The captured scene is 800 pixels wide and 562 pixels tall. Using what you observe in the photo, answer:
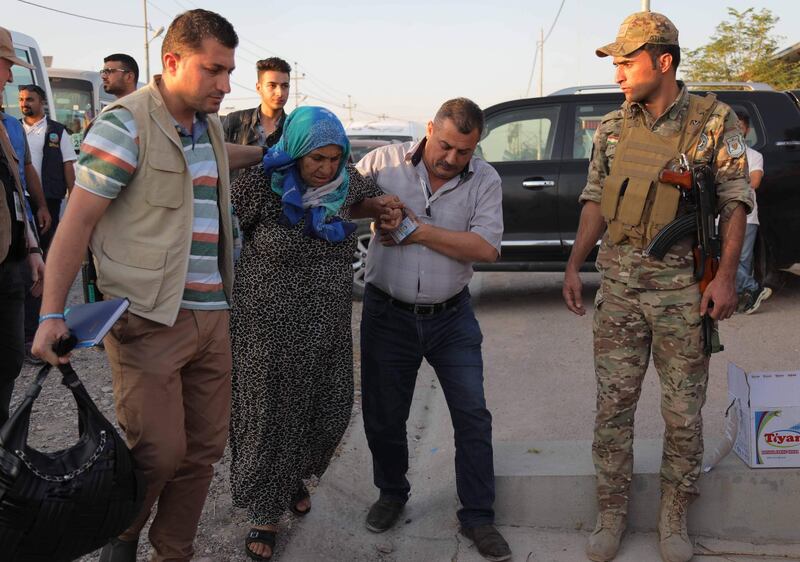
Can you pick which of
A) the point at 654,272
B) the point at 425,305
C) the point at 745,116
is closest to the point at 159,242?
the point at 425,305

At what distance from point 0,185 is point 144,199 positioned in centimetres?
106

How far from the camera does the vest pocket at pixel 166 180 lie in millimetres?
2699

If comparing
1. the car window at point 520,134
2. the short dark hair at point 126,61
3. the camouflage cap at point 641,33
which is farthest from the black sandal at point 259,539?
the car window at point 520,134

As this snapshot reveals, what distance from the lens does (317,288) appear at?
335 centimetres

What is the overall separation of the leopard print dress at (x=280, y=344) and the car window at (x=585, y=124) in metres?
4.74

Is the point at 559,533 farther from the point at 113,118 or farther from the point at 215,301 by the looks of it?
the point at 113,118

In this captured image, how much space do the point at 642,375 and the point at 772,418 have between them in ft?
2.13

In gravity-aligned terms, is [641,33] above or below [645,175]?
above

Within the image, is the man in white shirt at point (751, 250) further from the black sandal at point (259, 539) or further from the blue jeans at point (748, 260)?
the black sandal at point (259, 539)

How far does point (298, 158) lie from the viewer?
319 centimetres

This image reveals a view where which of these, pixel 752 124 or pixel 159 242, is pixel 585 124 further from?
pixel 159 242

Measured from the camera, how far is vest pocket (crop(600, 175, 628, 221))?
339 centimetres

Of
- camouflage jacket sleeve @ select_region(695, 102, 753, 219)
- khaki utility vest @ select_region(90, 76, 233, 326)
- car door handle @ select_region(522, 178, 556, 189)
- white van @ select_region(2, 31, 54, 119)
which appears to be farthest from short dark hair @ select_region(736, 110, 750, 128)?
white van @ select_region(2, 31, 54, 119)

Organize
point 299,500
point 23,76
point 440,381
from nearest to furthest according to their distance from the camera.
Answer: point 440,381
point 299,500
point 23,76
